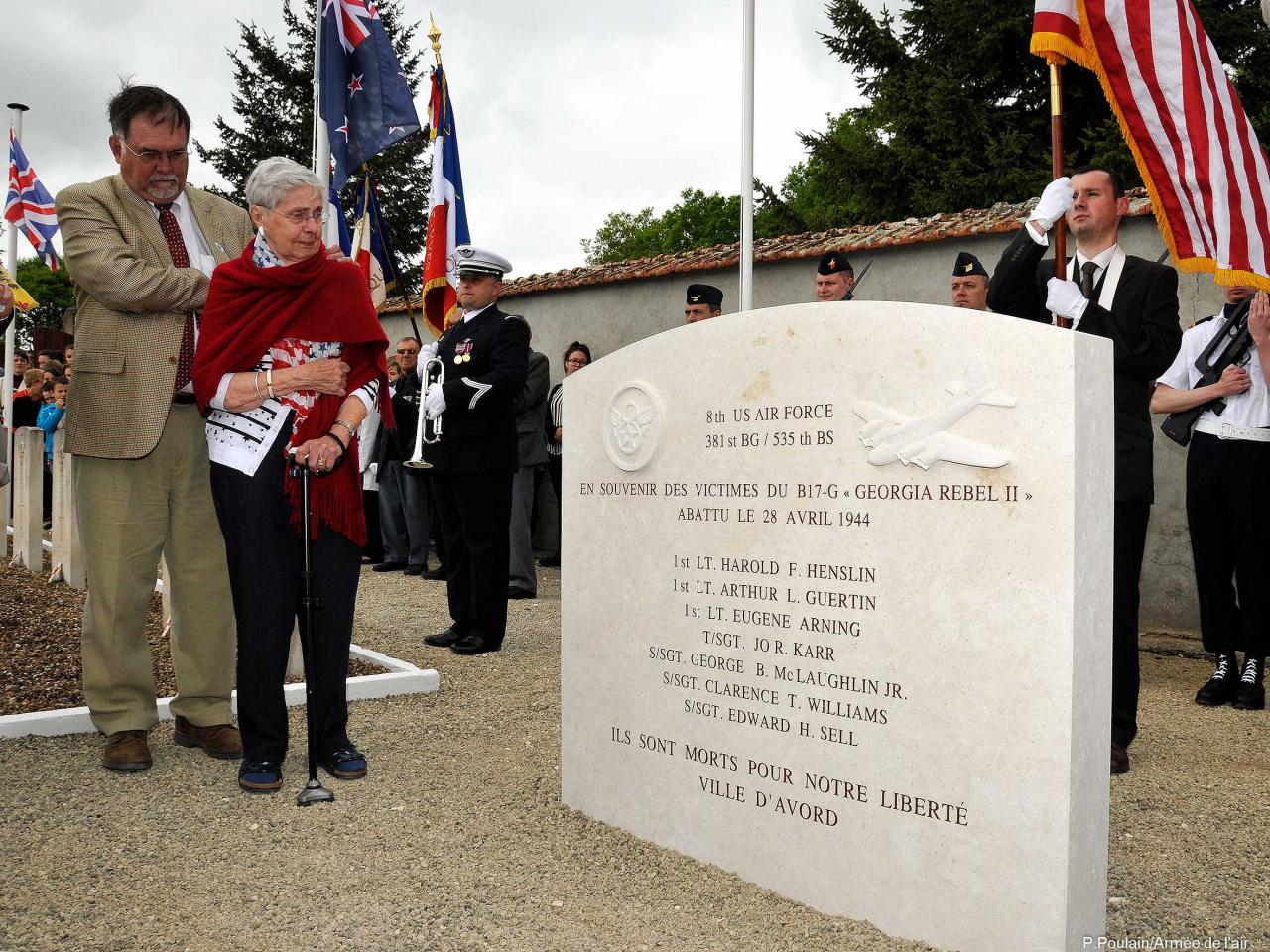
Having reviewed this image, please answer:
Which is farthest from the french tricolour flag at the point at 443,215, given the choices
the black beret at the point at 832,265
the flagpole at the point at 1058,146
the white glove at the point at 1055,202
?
the white glove at the point at 1055,202

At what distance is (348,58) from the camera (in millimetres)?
5895

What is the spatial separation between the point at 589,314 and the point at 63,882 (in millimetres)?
9728

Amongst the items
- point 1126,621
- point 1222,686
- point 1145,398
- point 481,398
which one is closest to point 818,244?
point 481,398

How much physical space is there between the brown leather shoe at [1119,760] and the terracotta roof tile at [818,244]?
4.66 metres

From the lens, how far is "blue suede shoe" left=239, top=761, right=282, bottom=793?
3.65 metres

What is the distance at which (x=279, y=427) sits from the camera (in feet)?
12.1

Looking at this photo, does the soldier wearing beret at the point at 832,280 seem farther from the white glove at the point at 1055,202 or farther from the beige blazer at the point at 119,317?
the beige blazer at the point at 119,317

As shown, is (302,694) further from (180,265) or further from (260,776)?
(180,265)

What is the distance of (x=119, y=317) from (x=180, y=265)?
34 cm

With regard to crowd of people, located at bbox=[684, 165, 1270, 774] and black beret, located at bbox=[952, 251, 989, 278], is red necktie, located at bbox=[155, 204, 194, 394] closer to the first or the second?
crowd of people, located at bbox=[684, 165, 1270, 774]

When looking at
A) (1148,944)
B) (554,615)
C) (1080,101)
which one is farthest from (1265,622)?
(1080,101)

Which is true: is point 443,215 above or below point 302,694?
above

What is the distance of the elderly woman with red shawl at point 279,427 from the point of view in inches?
142

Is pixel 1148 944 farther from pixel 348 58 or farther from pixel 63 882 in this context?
pixel 348 58
